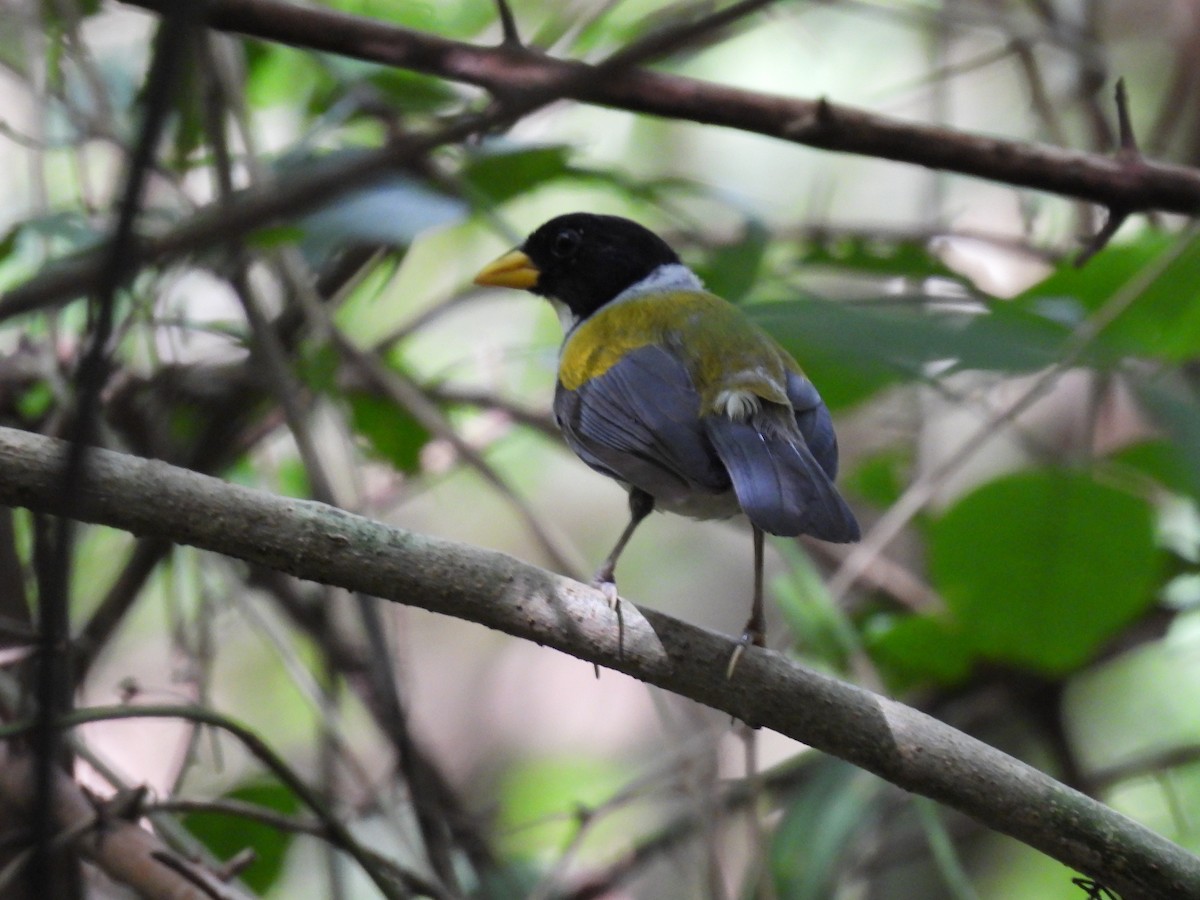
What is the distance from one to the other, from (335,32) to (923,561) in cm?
285

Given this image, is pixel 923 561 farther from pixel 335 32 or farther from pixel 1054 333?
pixel 335 32

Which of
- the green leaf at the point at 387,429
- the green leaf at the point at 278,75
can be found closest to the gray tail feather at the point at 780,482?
the green leaf at the point at 387,429

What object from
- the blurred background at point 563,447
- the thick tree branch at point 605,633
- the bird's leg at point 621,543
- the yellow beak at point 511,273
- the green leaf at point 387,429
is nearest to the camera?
the thick tree branch at point 605,633

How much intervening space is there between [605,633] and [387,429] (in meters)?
2.21

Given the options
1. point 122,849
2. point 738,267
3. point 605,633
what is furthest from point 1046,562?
point 122,849

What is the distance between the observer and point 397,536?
5.49 feet

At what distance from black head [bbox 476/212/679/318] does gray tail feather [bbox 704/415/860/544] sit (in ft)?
4.27

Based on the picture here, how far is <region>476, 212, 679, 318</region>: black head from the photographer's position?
12.2ft

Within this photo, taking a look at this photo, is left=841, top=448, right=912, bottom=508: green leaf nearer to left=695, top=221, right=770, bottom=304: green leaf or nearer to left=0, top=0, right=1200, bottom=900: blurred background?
left=0, top=0, right=1200, bottom=900: blurred background

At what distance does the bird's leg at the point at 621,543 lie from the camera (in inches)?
92.9

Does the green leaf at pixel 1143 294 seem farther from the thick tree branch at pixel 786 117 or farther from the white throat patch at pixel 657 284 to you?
the white throat patch at pixel 657 284

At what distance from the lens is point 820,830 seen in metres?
3.47

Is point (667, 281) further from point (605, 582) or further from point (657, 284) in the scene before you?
point (605, 582)

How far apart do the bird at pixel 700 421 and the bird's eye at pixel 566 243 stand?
0.30 metres
